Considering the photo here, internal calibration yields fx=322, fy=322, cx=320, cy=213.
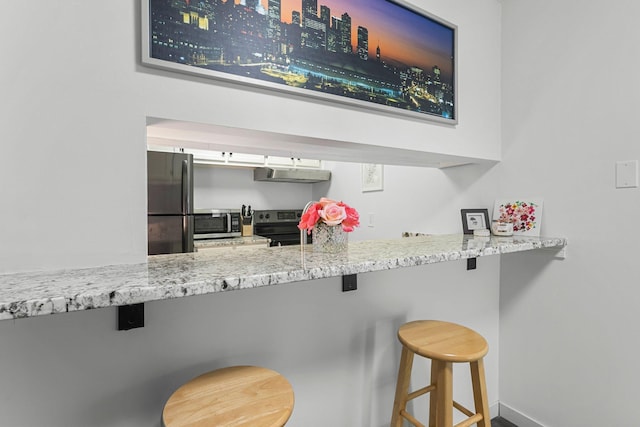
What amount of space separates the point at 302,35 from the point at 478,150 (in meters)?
1.26

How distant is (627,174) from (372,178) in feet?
6.29

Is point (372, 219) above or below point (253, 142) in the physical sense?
below

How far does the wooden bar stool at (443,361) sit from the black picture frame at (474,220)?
77 cm

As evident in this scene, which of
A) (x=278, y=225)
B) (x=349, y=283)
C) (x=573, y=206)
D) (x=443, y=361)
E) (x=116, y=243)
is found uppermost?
(x=573, y=206)

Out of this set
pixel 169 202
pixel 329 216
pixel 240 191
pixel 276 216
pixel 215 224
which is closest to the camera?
pixel 329 216

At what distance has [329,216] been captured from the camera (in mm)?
1261

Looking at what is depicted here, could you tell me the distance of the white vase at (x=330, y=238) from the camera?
4.23 ft

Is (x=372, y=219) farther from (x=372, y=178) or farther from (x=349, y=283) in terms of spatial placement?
(x=349, y=283)

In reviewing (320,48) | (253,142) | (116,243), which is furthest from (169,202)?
(320,48)

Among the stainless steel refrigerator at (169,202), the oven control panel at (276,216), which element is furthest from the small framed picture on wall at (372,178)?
the stainless steel refrigerator at (169,202)

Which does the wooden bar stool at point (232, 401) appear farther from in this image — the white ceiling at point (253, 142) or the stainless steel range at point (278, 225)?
the stainless steel range at point (278, 225)

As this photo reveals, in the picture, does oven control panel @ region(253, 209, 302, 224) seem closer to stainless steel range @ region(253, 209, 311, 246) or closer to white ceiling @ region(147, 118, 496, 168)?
stainless steel range @ region(253, 209, 311, 246)

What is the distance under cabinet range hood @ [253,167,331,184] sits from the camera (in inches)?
151

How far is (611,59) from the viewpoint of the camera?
5.22 ft
